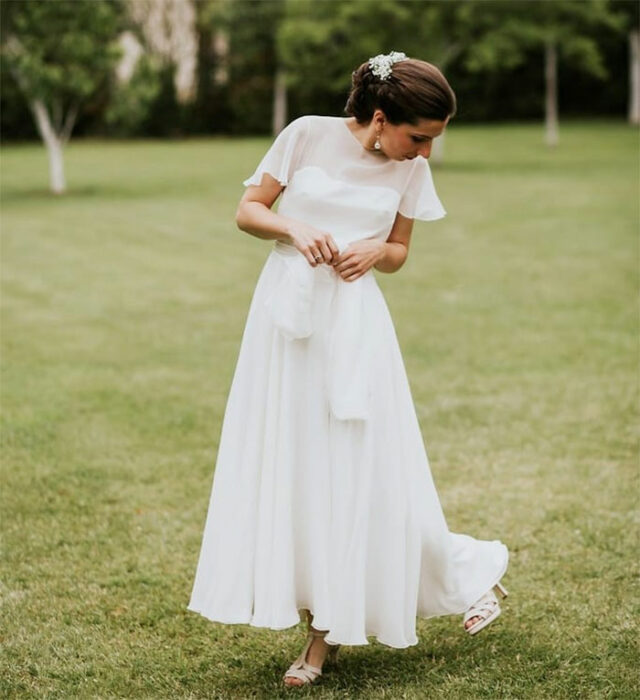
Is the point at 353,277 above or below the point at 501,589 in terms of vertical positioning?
above

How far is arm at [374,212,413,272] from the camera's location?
371 cm

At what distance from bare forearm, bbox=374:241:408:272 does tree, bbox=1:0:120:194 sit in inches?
703

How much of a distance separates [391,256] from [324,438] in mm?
653

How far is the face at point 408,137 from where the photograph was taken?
3.41 meters

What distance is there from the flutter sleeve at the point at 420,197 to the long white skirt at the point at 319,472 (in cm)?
28

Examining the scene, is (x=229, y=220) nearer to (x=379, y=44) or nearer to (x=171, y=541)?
(x=379, y=44)

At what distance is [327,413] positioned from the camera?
3.59m

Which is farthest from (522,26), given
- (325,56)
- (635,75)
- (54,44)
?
(635,75)

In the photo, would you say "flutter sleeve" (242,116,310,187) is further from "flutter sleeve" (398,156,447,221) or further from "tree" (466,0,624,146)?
"tree" (466,0,624,146)

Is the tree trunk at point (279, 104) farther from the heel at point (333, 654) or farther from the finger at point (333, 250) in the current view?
the finger at point (333, 250)

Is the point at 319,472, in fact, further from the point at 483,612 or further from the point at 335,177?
the point at 335,177

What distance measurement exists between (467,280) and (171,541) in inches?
314

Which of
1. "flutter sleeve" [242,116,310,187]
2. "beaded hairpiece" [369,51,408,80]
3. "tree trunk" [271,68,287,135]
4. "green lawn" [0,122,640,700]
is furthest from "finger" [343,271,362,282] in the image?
"tree trunk" [271,68,287,135]

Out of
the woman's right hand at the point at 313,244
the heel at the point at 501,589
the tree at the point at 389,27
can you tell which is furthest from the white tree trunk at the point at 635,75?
the woman's right hand at the point at 313,244
